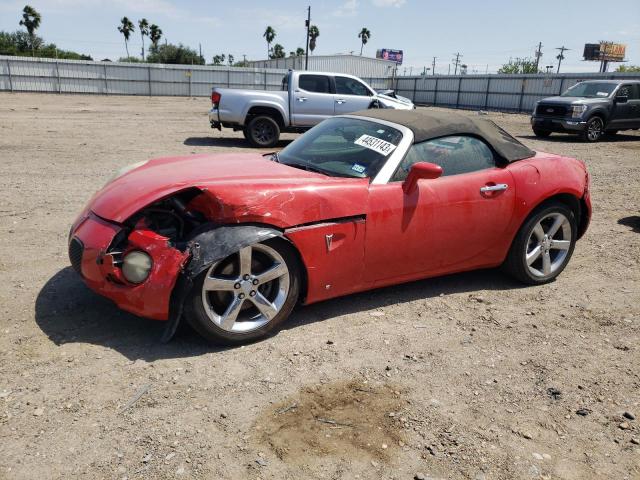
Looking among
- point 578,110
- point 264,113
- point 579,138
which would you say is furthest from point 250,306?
point 579,138

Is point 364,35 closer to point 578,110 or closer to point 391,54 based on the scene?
point 391,54

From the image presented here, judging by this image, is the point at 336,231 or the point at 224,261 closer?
the point at 224,261

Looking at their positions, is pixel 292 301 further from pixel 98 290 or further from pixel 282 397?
pixel 98 290

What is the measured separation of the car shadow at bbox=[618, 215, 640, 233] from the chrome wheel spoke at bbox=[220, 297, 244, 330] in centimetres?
540

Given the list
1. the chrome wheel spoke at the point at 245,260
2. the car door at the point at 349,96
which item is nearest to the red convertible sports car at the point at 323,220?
the chrome wheel spoke at the point at 245,260

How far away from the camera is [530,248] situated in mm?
4629

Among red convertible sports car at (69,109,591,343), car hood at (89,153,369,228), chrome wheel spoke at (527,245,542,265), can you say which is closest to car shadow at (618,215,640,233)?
red convertible sports car at (69,109,591,343)

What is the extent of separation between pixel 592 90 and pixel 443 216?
50.4 ft

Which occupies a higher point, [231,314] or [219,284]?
[219,284]

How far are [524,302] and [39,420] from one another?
11.7ft

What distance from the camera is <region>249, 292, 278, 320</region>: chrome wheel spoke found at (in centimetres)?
340

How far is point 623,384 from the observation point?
3201 millimetres

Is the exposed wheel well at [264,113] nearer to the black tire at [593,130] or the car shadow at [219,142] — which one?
the car shadow at [219,142]

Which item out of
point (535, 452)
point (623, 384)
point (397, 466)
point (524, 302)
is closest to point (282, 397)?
point (397, 466)
